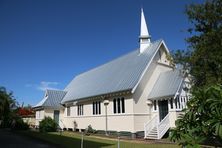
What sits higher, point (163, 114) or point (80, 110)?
point (80, 110)

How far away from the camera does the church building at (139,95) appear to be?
1986 cm

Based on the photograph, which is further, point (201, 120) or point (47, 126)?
point (47, 126)

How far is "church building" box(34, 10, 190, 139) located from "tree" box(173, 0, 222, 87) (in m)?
2.63

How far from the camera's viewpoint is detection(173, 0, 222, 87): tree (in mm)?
14497

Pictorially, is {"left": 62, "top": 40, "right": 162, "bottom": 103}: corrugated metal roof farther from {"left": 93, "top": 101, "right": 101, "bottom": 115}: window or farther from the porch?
the porch

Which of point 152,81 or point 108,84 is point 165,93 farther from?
point 108,84

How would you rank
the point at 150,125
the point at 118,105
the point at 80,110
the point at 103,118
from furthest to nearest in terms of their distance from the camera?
the point at 80,110, the point at 103,118, the point at 118,105, the point at 150,125

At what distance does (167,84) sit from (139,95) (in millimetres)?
2684

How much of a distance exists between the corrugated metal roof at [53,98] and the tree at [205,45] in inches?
959

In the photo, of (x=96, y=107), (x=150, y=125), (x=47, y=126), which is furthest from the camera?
(x=47, y=126)

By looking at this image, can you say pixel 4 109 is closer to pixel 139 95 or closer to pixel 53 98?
pixel 53 98

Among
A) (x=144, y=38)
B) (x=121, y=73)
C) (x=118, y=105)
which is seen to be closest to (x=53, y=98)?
(x=121, y=73)

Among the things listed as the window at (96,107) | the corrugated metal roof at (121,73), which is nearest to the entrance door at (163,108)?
the corrugated metal roof at (121,73)

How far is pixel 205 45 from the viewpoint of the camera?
1509 centimetres
